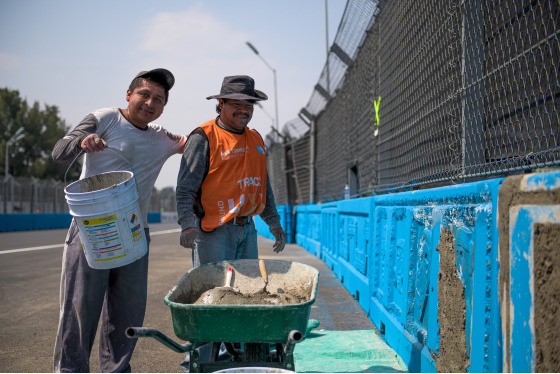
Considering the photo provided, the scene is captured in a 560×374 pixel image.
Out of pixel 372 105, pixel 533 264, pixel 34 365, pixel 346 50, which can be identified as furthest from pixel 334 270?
pixel 533 264

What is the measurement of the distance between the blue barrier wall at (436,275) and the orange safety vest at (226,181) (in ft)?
4.17

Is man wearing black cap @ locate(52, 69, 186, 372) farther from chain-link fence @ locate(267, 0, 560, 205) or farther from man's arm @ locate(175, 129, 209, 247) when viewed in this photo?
chain-link fence @ locate(267, 0, 560, 205)

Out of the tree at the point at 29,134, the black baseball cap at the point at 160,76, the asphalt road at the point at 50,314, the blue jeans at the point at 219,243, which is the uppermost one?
the tree at the point at 29,134

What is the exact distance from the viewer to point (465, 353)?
2.51 metres

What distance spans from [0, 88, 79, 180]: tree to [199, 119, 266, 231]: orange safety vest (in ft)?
190

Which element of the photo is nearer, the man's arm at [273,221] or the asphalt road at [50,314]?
the man's arm at [273,221]

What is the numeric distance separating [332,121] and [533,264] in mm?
9207

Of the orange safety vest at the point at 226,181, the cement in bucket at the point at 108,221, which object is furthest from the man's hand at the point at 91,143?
the orange safety vest at the point at 226,181

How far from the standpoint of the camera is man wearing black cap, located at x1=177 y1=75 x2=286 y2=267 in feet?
10.7

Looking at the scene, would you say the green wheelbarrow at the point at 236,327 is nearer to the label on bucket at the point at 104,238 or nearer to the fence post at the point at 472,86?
the label on bucket at the point at 104,238

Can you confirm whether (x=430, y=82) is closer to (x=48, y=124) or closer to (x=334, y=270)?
(x=334, y=270)

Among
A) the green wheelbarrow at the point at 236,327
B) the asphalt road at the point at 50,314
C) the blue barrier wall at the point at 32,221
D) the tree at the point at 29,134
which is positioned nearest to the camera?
the green wheelbarrow at the point at 236,327

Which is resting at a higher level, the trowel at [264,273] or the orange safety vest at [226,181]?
the orange safety vest at [226,181]

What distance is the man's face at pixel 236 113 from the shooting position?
11.2ft
